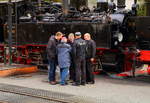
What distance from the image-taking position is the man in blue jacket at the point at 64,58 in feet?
36.2

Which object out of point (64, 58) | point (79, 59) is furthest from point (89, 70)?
point (64, 58)

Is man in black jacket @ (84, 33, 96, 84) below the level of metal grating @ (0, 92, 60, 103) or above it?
above

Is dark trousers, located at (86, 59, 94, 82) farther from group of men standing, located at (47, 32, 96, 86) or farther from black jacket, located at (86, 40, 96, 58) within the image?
black jacket, located at (86, 40, 96, 58)

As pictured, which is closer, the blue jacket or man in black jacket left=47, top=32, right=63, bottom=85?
the blue jacket

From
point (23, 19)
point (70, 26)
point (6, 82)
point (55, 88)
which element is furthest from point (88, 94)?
point (23, 19)

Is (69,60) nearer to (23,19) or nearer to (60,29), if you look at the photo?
(60,29)

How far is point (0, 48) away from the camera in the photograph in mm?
16750

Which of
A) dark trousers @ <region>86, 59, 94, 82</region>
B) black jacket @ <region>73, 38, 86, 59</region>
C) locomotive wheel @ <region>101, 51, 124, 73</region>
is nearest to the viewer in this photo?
black jacket @ <region>73, 38, 86, 59</region>

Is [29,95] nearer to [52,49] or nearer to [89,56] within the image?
[52,49]

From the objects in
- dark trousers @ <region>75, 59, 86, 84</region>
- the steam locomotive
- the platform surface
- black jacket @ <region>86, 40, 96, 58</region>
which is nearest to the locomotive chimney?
the steam locomotive

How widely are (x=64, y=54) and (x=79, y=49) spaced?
49 centimetres

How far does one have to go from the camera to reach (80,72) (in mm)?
11008

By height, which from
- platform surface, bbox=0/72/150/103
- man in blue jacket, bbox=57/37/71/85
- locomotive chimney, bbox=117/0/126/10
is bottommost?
platform surface, bbox=0/72/150/103

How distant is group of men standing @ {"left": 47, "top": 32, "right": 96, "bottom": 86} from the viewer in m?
11.0
